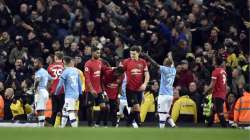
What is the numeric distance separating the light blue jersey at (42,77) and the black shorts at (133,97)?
7.68ft

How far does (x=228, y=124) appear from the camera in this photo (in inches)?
942

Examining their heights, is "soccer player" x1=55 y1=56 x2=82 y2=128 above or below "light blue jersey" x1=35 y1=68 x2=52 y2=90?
below

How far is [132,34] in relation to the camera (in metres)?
28.5

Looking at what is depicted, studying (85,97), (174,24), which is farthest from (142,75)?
(174,24)

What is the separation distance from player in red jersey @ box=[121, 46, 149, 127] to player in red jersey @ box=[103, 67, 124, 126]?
274mm

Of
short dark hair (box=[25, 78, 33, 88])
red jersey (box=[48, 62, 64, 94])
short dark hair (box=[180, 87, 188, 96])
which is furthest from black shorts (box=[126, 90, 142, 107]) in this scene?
short dark hair (box=[25, 78, 33, 88])

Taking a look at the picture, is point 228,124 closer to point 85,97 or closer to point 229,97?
point 229,97

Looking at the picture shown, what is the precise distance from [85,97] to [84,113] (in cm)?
130

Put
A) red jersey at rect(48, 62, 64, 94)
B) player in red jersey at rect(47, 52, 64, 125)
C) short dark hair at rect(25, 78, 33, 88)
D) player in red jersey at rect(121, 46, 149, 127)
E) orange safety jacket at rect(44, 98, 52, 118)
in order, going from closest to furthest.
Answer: player in red jersey at rect(121, 46, 149, 127)
player in red jersey at rect(47, 52, 64, 125)
red jersey at rect(48, 62, 64, 94)
orange safety jacket at rect(44, 98, 52, 118)
short dark hair at rect(25, 78, 33, 88)

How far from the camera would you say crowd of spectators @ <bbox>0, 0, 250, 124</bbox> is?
2569 centimetres

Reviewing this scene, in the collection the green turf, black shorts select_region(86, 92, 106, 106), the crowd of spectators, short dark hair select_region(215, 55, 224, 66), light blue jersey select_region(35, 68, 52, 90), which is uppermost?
the crowd of spectators

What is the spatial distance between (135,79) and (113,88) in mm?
737

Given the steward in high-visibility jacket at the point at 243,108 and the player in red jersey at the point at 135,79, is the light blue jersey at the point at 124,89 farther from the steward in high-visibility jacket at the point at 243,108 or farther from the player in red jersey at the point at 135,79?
the steward in high-visibility jacket at the point at 243,108

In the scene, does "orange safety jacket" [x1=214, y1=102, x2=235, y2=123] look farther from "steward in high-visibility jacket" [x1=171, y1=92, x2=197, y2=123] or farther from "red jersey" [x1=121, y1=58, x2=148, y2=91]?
"red jersey" [x1=121, y1=58, x2=148, y2=91]
